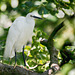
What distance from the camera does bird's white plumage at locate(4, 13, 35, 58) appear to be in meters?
2.05

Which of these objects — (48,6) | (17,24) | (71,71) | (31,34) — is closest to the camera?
(71,71)

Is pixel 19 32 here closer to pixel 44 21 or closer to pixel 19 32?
pixel 19 32

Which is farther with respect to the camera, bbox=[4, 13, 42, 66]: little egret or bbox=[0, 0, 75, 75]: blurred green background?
bbox=[4, 13, 42, 66]: little egret

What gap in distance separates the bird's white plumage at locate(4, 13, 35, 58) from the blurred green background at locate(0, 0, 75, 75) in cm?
8

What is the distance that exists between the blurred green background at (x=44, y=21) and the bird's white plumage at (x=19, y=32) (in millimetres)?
85

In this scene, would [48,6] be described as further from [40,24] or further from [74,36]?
[74,36]

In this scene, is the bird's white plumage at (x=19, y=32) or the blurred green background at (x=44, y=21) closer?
the blurred green background at (x=44, y=21)

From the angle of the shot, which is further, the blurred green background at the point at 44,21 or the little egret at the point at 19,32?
the little egret at the point at 19,32

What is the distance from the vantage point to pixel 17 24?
6.91ft

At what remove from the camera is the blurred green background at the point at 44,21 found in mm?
406

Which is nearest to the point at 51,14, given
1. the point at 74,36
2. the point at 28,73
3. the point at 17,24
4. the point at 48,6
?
the point at 48,6

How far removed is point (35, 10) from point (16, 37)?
2.52ft

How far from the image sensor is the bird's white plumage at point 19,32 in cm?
205

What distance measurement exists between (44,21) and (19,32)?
1.37ft
